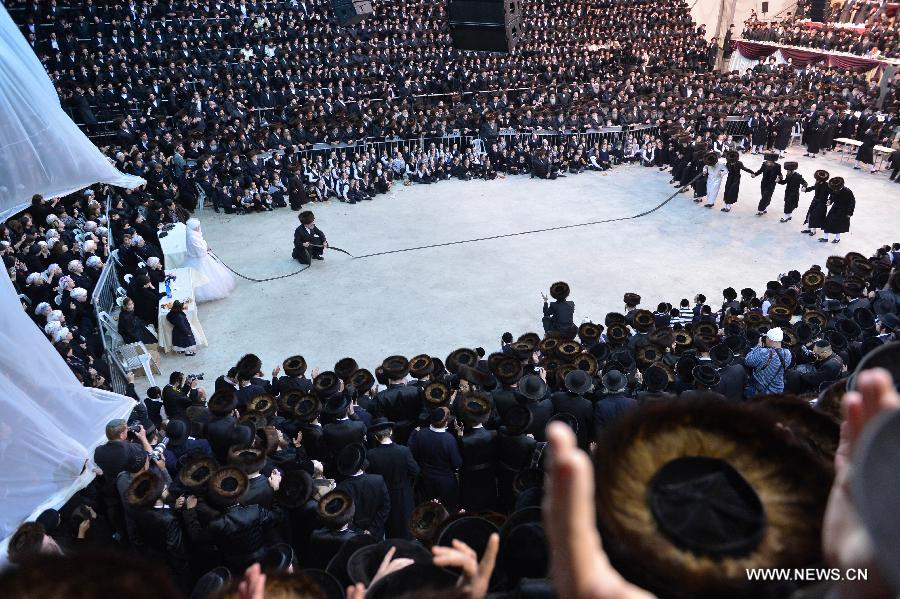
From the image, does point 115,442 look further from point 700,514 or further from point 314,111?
point 314,111

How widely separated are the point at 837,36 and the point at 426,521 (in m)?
33.1

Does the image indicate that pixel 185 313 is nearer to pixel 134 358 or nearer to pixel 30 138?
pixel 134 358

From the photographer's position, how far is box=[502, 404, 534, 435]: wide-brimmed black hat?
5715 mm

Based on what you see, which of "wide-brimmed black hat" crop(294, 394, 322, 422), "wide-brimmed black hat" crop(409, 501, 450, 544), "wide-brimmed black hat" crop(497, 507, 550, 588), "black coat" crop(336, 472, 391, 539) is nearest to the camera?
"wide-brimmed black hat" crop(497, 507, 550, 588)

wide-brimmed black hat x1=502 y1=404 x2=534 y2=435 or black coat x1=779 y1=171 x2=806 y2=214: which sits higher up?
wide-brimmed black hat x1=502 y1=404 x2=534 y2=435

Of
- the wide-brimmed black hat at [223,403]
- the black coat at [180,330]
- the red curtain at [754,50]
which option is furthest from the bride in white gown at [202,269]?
the red curtain at [754,50]

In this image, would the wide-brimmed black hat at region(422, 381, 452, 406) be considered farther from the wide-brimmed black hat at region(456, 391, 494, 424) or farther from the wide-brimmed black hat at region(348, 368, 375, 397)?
the wide-brimmed black hat at region(348, 368, 375, 397)

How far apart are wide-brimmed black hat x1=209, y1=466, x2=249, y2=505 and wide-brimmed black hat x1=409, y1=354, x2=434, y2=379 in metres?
2.80

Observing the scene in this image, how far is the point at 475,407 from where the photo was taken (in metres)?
5.96

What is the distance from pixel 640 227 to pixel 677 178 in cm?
Result: 402

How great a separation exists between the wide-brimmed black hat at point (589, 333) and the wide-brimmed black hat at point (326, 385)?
12.0 ft

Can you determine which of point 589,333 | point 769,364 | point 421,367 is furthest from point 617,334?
point 421,367

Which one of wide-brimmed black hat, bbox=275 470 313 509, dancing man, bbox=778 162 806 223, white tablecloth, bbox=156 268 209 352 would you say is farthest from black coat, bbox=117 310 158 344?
dancing man, bbox=778 162 806 223

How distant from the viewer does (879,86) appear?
77.5ft
